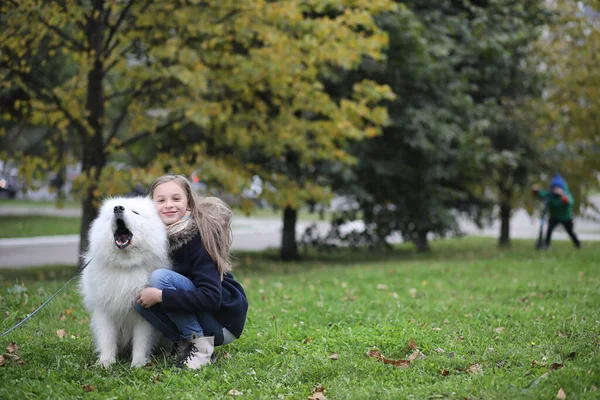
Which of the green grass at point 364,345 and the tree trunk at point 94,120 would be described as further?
the tree trunk at point 94,120

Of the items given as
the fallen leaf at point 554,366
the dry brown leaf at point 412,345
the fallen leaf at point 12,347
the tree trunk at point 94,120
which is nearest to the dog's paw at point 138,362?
the fallen leaf at point 12,347

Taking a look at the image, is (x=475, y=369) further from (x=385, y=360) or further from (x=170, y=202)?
(x=170, y=202)

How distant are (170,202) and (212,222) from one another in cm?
33

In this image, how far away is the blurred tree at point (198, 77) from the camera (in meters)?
9.93

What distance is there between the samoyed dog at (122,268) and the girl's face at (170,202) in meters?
0.22

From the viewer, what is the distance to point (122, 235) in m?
4.18

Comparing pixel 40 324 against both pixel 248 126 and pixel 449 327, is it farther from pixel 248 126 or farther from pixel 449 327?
pixel 248 126

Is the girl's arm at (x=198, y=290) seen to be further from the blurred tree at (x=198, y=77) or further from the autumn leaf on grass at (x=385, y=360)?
the blurred tree at (x=198, y=77)

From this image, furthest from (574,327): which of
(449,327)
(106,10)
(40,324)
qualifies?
(106,10)

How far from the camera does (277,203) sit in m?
11.6

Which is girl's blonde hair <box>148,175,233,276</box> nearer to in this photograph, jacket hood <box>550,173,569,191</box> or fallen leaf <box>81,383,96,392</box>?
fallen leaf <box>81,383,96,392</box>

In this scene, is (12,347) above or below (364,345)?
below

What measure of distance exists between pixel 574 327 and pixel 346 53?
6308mm

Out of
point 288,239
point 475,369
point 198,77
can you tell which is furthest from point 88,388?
point 288,239
